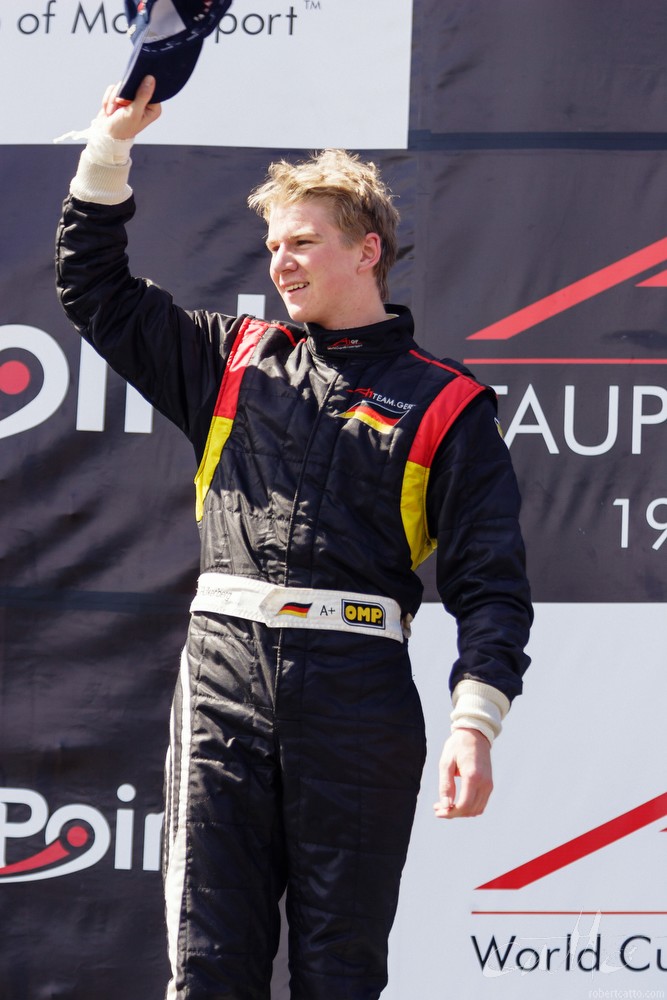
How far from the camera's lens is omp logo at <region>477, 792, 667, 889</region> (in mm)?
2439

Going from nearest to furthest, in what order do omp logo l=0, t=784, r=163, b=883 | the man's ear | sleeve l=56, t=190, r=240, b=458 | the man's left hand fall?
1. the man's left hand
2. sleeve l=56, t=190, r=240, b=458
3. the man's ear
4. omp logo l=0, t=784, r=163, b=883

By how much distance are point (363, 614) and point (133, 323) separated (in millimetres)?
556

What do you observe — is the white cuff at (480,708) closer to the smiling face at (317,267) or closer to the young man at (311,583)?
the young man at (311,583)

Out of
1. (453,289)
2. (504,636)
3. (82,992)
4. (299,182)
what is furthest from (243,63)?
(82,992)

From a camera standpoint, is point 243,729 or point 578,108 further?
point 578,108

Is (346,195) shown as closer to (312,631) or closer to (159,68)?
(159,68)

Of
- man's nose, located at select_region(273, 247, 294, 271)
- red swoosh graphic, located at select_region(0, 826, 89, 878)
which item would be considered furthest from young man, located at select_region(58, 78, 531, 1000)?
red swoosh graphic, located at select_region(0, 826, 89, 878)

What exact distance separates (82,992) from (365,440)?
1.53 metres

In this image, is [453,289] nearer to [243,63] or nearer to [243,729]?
[243,63]

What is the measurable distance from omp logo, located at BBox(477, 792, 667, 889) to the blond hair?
1224mm

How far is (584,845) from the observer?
8.03ft

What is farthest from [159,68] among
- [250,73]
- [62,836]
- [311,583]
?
[62,836]

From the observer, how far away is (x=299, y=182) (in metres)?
1.82

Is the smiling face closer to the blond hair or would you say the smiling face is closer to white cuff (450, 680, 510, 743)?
the blond hair
